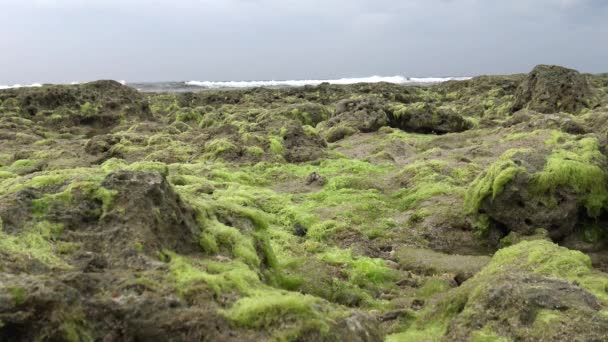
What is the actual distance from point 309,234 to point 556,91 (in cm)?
3159

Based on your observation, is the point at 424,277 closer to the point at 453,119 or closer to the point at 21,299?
the point at 21,299

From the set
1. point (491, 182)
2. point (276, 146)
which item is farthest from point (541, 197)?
point (276, 146)

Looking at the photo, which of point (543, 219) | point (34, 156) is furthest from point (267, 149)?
point (543, 219)

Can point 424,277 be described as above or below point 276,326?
below

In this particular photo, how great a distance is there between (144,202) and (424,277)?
706 cm

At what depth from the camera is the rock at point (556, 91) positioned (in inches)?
1542

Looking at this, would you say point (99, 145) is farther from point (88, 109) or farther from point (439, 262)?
point (439, 262)

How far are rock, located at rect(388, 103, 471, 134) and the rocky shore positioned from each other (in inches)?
6.3

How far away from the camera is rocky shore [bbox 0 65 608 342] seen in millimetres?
5871

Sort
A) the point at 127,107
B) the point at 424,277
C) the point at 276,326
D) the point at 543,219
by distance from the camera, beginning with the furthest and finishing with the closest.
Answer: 1. the point at 127,107
2. the point at 543,219
3. the point at 424,277
4. the point at 276,326

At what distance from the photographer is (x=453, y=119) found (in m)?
37.6

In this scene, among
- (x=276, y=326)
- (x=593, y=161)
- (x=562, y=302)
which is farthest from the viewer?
(x=593, y=161)

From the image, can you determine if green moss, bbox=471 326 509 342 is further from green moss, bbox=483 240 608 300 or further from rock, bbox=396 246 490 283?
rock, bbox=396 246 490 283

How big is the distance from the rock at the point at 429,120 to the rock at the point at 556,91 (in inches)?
249
